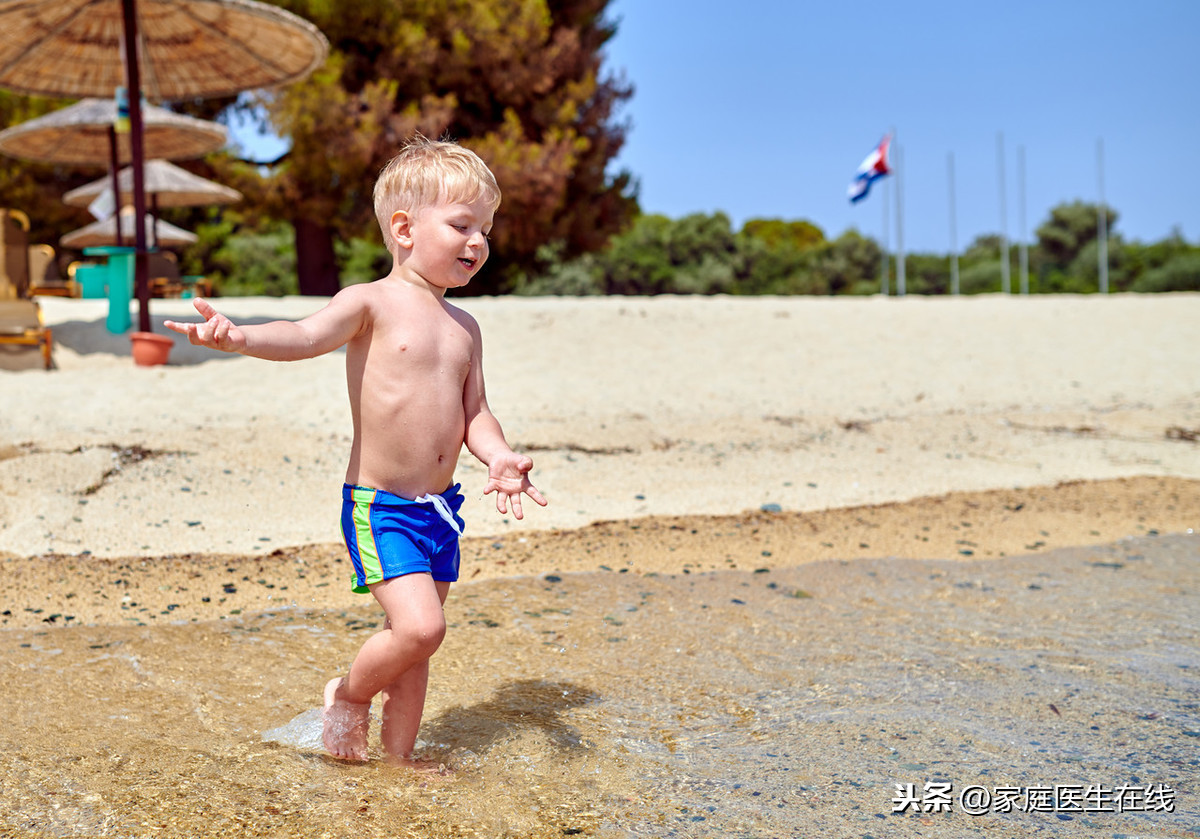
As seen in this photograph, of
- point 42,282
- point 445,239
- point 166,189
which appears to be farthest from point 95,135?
point 445,239

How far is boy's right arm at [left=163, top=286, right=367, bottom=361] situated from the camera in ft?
6.49

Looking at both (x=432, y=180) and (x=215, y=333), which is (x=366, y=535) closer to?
(x=215, y=333)

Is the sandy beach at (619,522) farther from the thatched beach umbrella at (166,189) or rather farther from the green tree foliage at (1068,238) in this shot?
the green tree foliage at (1068,238)

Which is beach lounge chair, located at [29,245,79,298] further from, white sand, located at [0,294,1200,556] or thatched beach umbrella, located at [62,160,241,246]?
white sand, located at [0,294,1200,556]

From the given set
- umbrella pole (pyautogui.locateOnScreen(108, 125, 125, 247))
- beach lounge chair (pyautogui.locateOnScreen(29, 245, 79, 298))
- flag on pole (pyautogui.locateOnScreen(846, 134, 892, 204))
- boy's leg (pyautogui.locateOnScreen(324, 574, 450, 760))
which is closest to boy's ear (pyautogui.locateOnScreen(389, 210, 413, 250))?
boy's leg (pyautogui.locateOnScreen(324, 574, 450, 760))

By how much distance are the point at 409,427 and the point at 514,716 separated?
0.89m

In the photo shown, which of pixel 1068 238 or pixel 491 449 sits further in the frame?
pixel 1068 238

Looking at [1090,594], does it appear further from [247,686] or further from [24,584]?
[24,584]

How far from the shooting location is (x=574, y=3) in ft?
60.7

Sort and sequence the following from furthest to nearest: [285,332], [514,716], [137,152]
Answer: [137,152] → [514,716] → [285,332]

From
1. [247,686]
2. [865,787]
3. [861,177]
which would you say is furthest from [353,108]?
[865,787]

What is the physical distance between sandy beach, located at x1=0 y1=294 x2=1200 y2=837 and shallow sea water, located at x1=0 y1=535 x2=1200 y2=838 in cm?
2

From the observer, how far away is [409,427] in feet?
7.57

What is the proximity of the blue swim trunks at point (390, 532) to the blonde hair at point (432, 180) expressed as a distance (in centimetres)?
62
